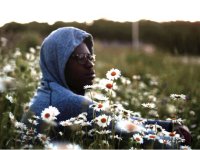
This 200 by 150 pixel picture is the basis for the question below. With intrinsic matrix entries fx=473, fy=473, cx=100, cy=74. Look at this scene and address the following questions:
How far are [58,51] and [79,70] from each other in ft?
0.73

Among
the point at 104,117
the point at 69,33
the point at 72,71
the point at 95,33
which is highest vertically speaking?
the point at 95,33

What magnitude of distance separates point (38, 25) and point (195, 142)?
87.3 feet

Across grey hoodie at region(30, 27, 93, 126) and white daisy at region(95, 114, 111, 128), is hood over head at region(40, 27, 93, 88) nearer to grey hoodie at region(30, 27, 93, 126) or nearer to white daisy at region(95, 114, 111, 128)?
grey hoodie at region(30, 27, 93, 126)

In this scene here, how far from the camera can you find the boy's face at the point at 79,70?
137 inches

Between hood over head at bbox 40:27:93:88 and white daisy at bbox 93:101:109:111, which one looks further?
hood over head at bbox 40:27:93:88

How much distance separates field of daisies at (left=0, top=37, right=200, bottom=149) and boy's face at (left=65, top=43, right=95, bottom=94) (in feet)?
0.52

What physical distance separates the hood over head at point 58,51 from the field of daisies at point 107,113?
26 centimetres

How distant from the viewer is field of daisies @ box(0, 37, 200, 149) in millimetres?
2719

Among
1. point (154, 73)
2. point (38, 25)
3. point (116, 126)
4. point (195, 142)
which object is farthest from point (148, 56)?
point (38, 25)

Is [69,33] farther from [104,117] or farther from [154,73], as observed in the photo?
[154,73]

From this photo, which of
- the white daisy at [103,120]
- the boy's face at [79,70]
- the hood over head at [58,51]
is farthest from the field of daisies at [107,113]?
the hood over head at [58,51]

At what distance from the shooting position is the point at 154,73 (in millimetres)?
8461

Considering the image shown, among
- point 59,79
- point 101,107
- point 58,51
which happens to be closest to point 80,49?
point 58,51

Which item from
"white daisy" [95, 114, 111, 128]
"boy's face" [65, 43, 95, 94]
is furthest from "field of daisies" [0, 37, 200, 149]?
"boy's face" [65, 43, 95, 94]
